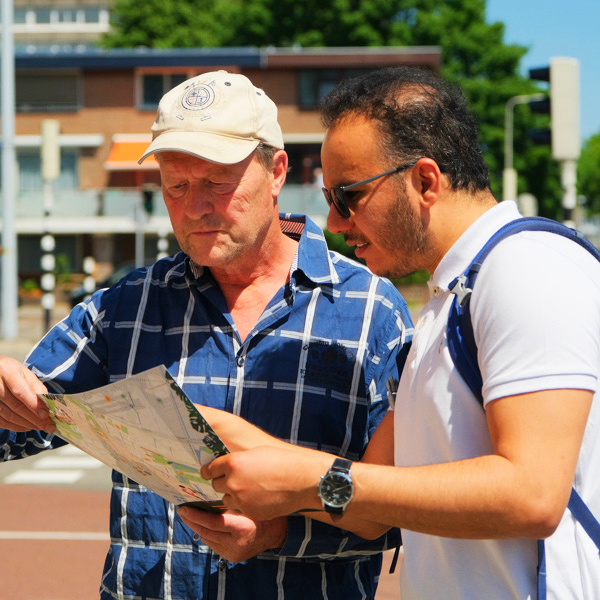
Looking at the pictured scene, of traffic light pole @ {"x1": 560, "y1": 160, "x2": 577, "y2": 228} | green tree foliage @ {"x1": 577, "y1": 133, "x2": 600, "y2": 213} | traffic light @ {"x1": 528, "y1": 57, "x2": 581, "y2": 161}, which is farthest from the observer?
green tree foliage @ {"x1": 577, "y1": 133, "x2": 600, "y2": 213}

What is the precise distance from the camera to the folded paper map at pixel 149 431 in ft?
5.11

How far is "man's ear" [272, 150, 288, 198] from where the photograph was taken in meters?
2.34

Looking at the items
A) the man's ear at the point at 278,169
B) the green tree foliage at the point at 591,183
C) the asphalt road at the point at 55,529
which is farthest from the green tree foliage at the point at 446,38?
the man's ear at the point at 278,169

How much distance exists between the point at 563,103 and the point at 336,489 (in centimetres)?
849

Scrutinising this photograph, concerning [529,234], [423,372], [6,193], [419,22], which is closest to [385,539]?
[423,372]

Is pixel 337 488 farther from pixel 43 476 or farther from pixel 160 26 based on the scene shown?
pixel 160 26

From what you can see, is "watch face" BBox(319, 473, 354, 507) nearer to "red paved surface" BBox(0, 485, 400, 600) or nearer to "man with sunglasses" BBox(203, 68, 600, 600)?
"man with sunglasses" BBox(203, 68, 600, 600)

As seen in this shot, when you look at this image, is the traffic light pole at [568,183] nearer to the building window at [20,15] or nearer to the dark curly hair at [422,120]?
the dark curly hair at [422,120]

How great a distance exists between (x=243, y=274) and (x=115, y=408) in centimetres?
70

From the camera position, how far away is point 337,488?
1.51 m

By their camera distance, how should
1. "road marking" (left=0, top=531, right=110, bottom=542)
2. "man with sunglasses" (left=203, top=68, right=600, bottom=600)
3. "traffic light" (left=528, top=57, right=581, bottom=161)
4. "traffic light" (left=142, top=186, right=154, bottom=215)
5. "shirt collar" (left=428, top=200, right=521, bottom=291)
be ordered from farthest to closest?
"traffic light" (left=142, top=186, right=154, bottom=215) → "traffic light" (left=528, top=57, right=581, bottom=161) → "road marking" (left=0, top=531, right=110, bottom=542) → "shirt collar" (left=428, top=200, right=521, bottom=291) → "man with sunglasses" (left=203, top=68, right=600, bottom=600)

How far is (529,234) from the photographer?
1566 millimetres

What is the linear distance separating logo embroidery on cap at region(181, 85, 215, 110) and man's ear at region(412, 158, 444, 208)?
67 cm

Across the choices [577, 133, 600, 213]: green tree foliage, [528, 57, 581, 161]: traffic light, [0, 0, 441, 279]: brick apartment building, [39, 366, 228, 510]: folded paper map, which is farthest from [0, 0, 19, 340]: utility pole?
[577, 133, 600, 213]: green tree foliage
